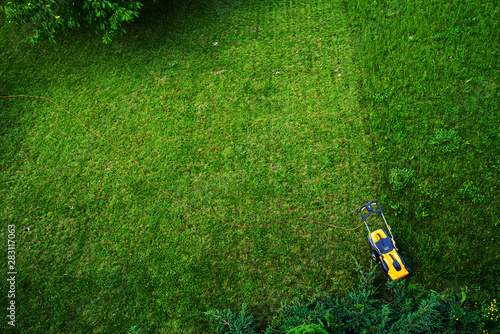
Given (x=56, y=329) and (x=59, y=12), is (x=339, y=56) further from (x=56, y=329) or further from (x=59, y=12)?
(x=56, y=329)

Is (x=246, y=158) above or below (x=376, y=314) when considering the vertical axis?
above

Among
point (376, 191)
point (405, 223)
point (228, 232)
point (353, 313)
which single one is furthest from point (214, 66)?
point (353, 313)

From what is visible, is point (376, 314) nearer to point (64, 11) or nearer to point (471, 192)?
point (471, 192)

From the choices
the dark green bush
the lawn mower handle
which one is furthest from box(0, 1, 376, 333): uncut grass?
the dark green bush

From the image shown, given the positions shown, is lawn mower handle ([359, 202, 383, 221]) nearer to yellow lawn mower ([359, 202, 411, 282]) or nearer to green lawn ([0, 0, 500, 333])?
yellow lawn mower ([359, 202, 411, 282])

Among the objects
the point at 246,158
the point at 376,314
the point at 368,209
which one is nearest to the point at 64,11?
the point at 246,158

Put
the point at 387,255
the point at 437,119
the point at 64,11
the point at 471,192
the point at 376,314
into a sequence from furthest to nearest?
1. the point at 64,11
2. the point at 437,119
3. the point at 471,192
4. the point at 387,255
5. the point at 376,314
